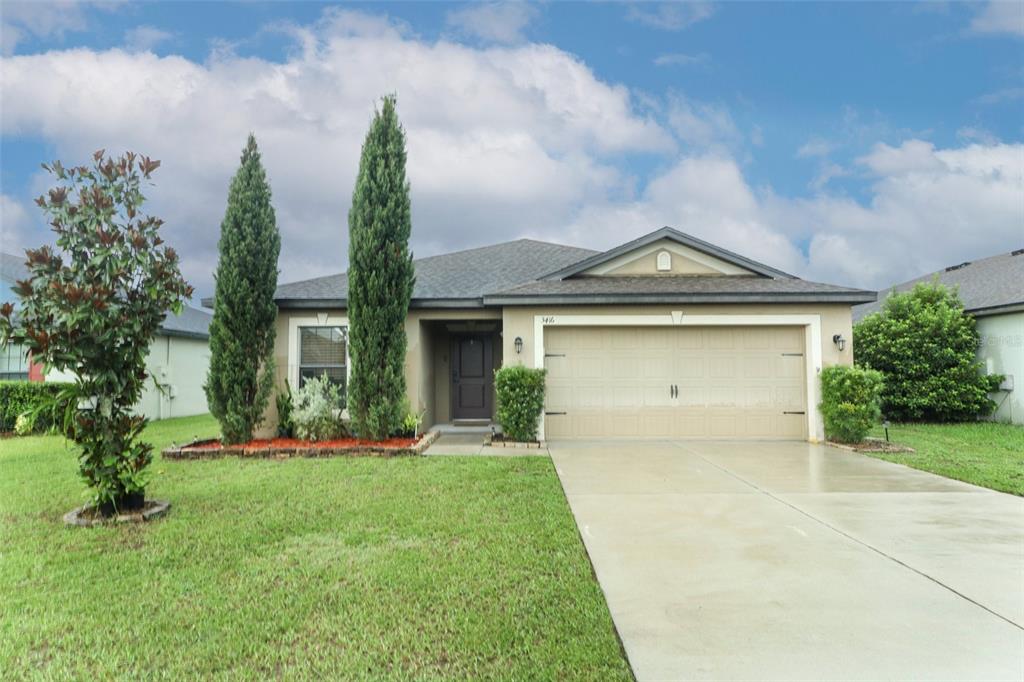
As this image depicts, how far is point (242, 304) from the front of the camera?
28.4ft

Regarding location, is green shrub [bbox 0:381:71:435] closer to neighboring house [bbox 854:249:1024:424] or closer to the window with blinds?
the window with blinds

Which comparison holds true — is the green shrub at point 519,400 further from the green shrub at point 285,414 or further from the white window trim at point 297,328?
the green shrub at point 285,414

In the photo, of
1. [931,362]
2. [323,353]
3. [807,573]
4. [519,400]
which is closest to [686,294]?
[519,400]

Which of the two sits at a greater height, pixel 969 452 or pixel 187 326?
pixel 187 326

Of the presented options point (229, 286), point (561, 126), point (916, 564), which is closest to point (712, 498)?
point (916, 564)

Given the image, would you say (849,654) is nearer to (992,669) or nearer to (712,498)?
(992,669)

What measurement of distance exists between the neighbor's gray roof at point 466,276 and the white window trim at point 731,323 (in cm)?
148

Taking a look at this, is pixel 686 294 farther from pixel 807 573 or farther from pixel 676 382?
pixel 807 573

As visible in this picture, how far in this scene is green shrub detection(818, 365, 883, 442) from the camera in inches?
347

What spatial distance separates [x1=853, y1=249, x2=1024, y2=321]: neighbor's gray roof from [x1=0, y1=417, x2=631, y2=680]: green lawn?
510 inches

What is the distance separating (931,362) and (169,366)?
2008 centimetres

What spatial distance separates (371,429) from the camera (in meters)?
8.84

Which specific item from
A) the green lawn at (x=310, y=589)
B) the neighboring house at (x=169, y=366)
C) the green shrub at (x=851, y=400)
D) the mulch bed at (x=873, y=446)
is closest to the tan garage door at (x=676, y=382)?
the green shrub at (x=851, y=400)

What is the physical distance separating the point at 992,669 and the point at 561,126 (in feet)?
42.2
